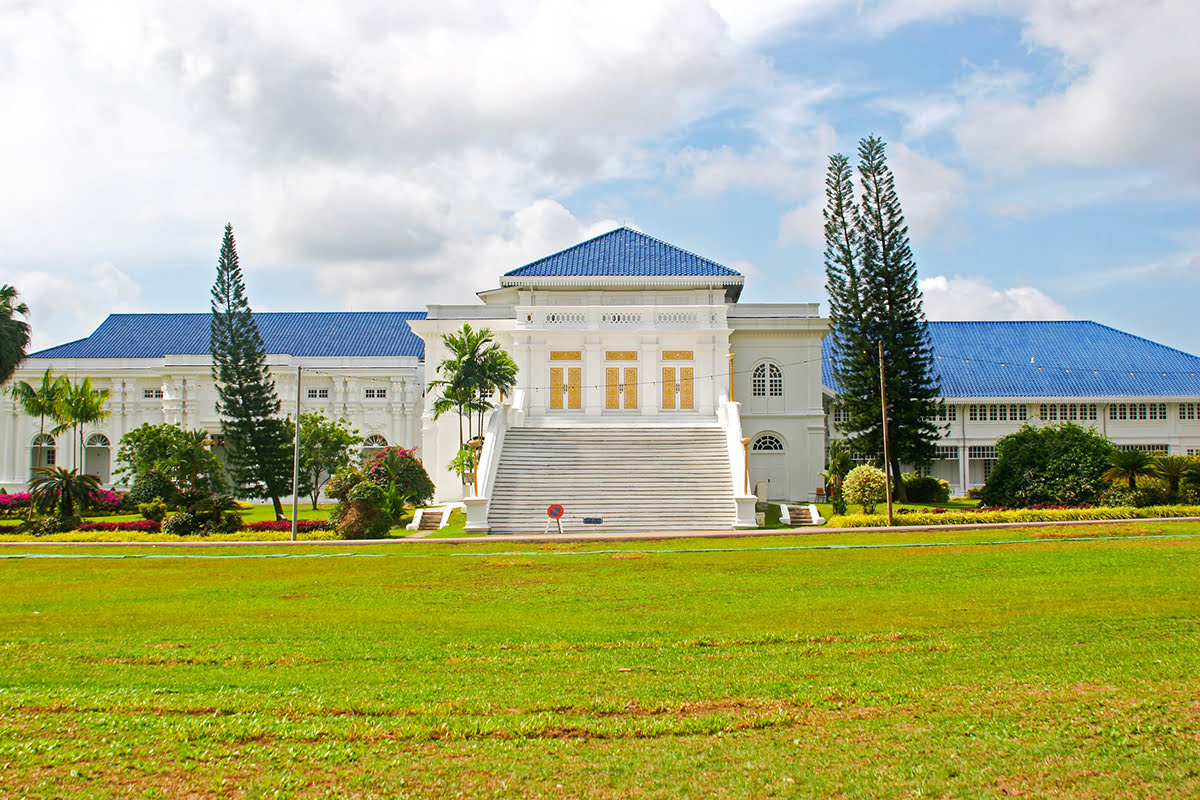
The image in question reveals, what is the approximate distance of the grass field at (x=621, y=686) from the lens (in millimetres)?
5086

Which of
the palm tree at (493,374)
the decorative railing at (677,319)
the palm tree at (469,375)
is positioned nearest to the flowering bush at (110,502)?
the palm tree at (469,375)

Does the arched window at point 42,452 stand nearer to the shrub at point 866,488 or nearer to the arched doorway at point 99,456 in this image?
the arched doorway at point 99,456

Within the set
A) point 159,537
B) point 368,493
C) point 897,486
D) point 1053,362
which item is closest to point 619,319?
point 897,486

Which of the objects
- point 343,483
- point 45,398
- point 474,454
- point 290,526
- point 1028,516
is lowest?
point 290,526

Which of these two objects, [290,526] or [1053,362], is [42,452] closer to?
[290,526]

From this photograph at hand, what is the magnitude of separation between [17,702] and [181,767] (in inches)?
83.4

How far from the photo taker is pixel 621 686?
7074 millimetres

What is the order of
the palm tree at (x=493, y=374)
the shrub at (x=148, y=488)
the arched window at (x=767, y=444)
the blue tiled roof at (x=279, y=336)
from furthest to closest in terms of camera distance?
the blue tiled roof at (x=279, y=336) < the arched window at (x=767, y=444) < the shrub at (x=148, y=488) < the palm tree at (x=493, y=374)

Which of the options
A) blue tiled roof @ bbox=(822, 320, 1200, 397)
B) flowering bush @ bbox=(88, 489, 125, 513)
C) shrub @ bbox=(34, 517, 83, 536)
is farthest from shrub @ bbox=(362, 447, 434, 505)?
blue tiled roof @ bbox=(822, 320, 1200, 397)

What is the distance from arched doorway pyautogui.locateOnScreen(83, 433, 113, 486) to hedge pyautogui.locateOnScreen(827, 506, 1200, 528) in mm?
31670

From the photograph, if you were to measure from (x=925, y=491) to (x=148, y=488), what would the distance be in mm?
25940

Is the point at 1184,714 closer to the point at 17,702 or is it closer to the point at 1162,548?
the point at 17,702

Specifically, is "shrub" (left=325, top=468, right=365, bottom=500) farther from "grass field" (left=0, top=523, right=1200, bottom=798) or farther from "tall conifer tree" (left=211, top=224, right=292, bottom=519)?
"grass field" (left=0, top=523, right=1200, bottom=798)

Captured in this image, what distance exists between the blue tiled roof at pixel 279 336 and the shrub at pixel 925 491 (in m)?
23.3
